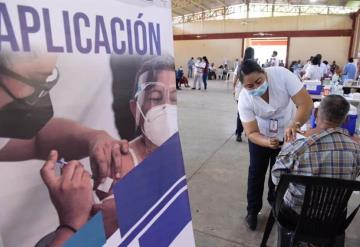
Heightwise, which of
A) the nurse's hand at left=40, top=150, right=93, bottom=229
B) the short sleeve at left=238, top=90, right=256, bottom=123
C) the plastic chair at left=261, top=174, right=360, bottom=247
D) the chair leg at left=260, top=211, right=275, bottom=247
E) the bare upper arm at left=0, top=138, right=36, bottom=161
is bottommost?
the chair leg at left=260, top=211, right=275, bottom=247

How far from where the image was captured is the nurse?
175 cm

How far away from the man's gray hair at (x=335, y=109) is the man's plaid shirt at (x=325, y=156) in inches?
2.0

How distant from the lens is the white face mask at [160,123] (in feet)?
2.89

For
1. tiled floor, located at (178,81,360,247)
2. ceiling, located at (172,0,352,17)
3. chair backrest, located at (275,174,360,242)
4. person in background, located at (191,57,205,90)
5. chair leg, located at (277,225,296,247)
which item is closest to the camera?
chair backrest, located at (275,174,360,242)

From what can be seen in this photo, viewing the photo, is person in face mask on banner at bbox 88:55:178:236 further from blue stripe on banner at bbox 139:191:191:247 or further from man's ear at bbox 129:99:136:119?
blue stripe on banner at bbox 139:191:191:247

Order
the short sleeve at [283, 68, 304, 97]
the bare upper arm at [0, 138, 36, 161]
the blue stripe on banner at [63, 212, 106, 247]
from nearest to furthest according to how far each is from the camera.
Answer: the bare upper arm at [0, 138, 36, 161] → the blue stripe on banner at [63, 212, 106, 247] → the short sleeve at [283, 68, 304, 97]

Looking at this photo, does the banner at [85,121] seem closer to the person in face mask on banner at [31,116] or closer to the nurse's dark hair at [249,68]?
the person in face mask on banner at [31,116]

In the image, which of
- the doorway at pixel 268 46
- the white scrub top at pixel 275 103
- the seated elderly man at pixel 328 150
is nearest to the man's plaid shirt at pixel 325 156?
the seated elderly man at pixel 328 150

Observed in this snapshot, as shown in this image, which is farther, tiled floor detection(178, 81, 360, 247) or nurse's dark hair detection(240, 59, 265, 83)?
tiled floor detection(178, 81, 360, 247)

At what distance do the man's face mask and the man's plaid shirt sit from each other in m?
1.22

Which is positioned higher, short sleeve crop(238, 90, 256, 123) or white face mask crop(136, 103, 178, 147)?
white face mask crop(136, 103, 178, 147)

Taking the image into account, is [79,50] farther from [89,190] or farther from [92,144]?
[89,190]

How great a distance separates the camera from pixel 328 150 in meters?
1.41

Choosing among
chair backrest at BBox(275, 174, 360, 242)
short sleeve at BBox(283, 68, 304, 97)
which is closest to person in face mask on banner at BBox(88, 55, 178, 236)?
chair backrest at BBox(275, 174, 360, 242)
